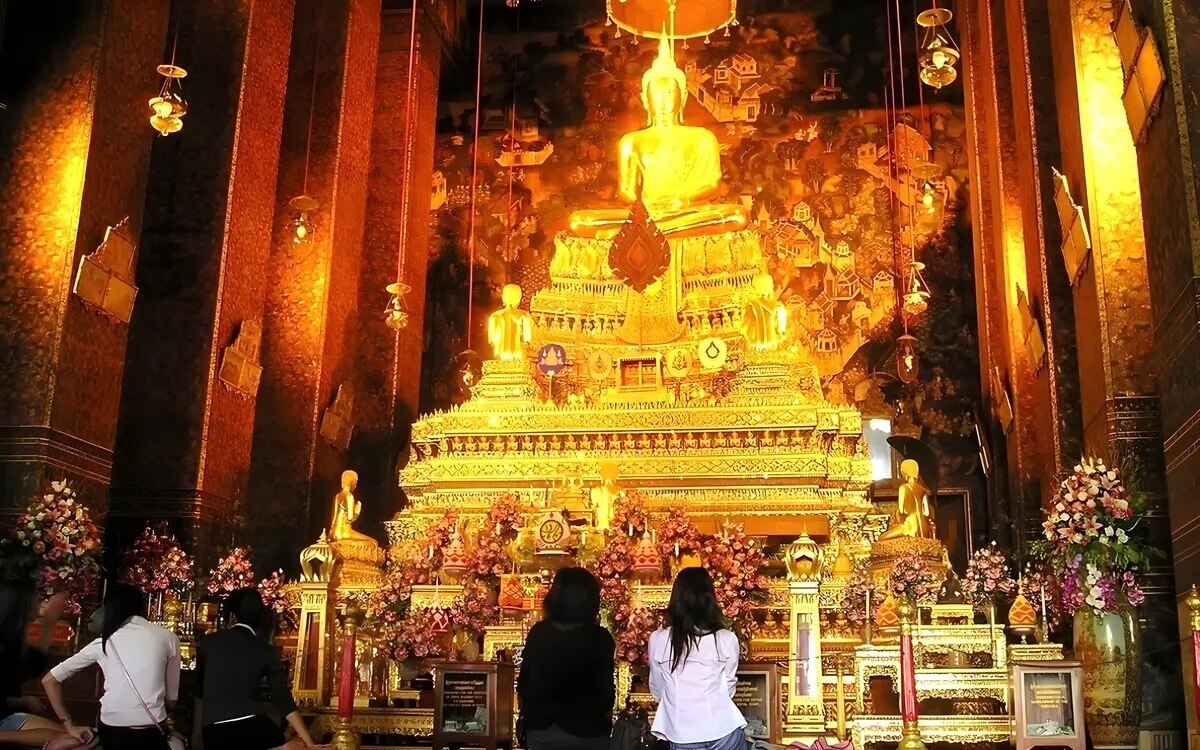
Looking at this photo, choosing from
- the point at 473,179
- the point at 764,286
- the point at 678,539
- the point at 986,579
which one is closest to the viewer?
the point at 678,539

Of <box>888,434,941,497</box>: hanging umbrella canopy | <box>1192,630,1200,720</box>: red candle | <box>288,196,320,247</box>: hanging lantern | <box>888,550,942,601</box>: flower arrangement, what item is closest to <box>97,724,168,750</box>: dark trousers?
<box>1192,630,1200,720</box>: red candle

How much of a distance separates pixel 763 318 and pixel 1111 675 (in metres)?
5.51

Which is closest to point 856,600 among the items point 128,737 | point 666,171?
point 128,737

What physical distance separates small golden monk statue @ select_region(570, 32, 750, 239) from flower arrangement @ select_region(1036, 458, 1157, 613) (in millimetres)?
6120

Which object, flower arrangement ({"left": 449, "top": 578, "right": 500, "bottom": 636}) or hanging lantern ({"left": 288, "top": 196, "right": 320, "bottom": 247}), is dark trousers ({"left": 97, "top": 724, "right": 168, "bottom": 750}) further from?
hanging lantern ({"left": 288, "top": 196, "right": 320, "bottom": 247})

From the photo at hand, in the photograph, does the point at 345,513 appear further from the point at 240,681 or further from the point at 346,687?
the point at 240,681

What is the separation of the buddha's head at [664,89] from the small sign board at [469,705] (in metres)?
8.16

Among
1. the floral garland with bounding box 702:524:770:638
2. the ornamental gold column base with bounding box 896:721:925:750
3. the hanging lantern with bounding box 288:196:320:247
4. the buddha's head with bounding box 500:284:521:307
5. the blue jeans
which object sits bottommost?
the ornamental gold column base with bounding box 896:721:925:750

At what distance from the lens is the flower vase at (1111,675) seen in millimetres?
5227

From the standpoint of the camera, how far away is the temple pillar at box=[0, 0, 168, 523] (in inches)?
256

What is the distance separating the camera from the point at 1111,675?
533cm

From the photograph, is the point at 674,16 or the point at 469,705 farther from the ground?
the point at 674,16

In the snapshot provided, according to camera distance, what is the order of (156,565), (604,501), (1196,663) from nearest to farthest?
1. (1196,663)
2. (156,565)
3. (604,501)

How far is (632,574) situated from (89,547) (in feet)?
9.49
